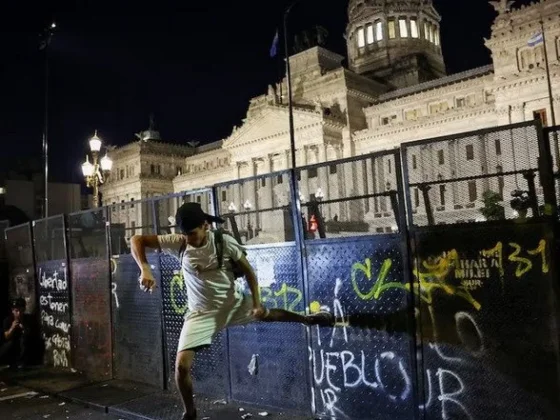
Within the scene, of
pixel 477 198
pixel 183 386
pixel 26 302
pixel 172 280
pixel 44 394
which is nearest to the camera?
pixel 183 386

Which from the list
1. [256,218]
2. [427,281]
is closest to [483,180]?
[427,281]

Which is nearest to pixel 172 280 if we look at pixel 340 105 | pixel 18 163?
pixel 340 105

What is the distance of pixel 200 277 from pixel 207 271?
0.32ft

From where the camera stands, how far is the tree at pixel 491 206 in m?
5.54

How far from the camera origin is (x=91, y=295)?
943 cm

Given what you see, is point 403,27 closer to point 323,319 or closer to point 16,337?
point 16,337

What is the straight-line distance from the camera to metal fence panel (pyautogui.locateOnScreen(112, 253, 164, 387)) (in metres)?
8.02

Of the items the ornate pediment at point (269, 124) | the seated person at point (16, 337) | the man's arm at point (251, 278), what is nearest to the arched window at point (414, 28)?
the ornate pediment at point (269, 124)

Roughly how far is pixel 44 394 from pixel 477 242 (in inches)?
296

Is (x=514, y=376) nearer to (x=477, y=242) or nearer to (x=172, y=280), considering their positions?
(x=477, y=242)

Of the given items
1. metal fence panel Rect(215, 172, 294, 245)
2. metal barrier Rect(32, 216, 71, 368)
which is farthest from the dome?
metal barrier Rect(32, 216, 71, 368)

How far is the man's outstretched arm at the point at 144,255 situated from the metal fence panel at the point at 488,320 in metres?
2.82

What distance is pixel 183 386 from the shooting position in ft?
17.1

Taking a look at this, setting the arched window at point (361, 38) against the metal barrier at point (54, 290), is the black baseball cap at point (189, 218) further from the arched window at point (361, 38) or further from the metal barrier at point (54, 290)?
the arched window at point (361, 38)
